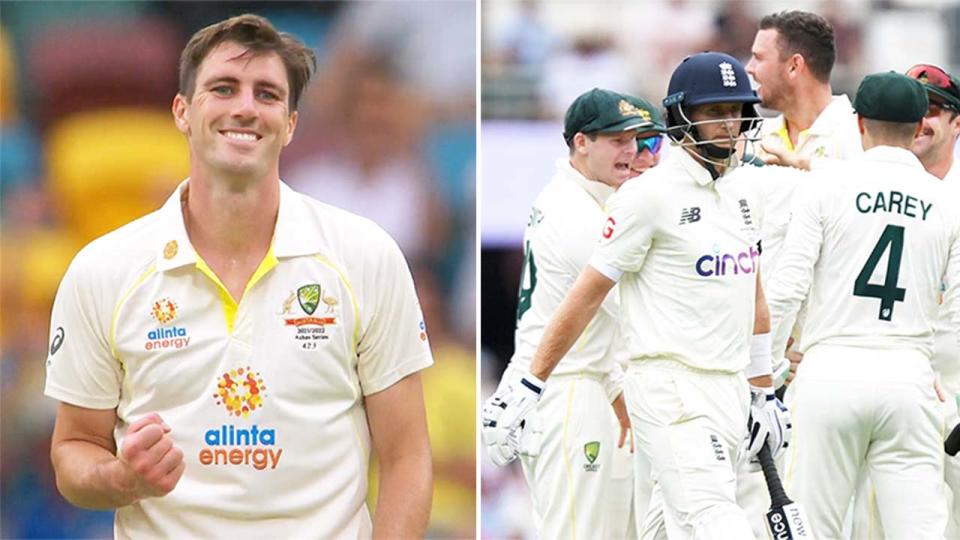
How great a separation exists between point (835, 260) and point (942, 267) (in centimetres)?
41

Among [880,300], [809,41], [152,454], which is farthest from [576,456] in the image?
[152,454]

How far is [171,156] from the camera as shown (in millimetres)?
8125

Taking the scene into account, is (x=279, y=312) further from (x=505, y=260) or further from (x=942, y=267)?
(x=505, y=260)

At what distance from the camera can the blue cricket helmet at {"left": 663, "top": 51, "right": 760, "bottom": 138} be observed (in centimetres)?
546

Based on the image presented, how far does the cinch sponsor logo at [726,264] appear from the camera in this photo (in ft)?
17.9

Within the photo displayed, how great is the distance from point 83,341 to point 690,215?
256cm

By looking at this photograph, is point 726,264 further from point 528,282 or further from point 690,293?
point 528,282

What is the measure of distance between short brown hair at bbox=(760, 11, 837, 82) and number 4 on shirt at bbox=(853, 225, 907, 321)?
1497 millimetres

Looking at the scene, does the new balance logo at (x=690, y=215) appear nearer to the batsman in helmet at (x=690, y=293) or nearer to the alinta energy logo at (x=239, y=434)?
the batsman in helmet at (x=690, y=293)

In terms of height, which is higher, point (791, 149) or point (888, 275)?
point (791, 149)

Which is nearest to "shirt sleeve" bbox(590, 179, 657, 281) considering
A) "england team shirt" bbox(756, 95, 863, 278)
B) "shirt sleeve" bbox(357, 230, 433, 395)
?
"england team shirt" bbox(756, 95, 863, 278)

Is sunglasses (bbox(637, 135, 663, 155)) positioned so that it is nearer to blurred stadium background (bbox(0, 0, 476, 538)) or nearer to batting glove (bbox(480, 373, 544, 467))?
blurred stadium background (bbox(0, 0, 476, 538))

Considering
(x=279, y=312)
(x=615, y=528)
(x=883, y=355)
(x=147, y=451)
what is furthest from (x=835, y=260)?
(x=147, y=451)

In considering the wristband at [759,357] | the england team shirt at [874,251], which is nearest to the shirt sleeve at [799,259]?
the england team shirt at [874,251]
